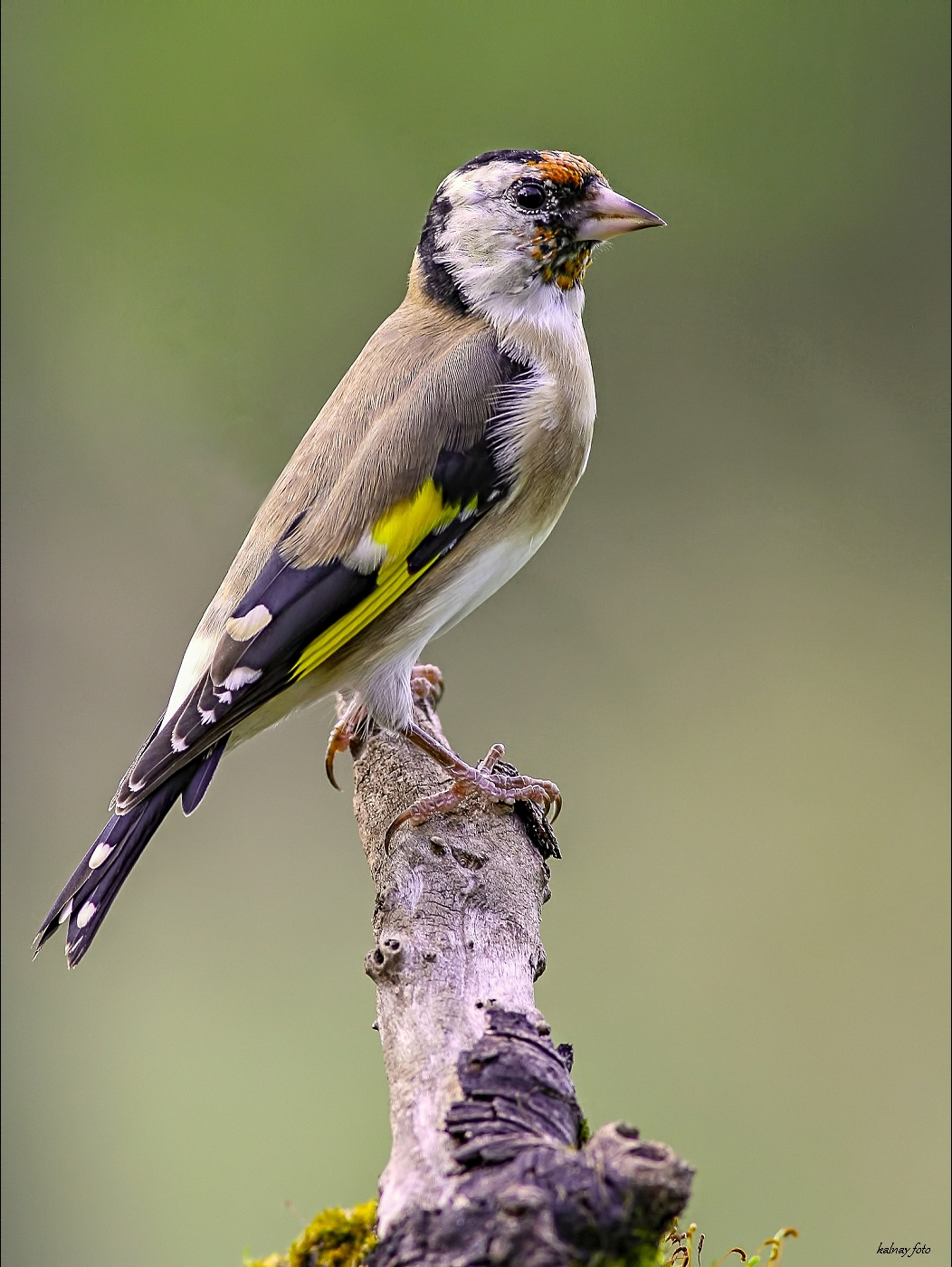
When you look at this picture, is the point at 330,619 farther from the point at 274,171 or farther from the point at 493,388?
the point at 274,171

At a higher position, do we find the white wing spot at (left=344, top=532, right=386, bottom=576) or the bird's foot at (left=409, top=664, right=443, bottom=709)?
the bird's foot at (left=409, top=664, right=443, bottom=709)

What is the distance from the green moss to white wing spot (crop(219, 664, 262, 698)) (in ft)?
3.56

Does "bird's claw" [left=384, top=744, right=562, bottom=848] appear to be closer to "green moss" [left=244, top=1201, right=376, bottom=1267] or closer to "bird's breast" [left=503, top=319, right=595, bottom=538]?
"bird's breast" [left=503, top=319, right=595, bottom=538]

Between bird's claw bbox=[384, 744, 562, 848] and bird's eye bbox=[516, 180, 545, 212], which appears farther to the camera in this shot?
bird's eye bbox=[516, 180, 545, 212]

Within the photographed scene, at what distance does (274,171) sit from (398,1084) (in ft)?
16.8

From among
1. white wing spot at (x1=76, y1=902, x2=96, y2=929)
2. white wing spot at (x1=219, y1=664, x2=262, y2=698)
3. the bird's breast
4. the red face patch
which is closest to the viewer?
white wing spot at (x1=76, y1=902, x2=96, y2=929)

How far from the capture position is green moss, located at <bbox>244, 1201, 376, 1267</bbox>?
164 centimetres

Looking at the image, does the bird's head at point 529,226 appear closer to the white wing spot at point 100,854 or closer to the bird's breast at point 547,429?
the bird's breast at point 547,429

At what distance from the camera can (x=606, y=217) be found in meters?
2.95

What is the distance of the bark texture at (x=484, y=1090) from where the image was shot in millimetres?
1375

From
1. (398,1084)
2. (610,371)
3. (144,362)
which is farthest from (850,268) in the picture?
(398,1084)

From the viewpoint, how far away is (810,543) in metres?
5.82

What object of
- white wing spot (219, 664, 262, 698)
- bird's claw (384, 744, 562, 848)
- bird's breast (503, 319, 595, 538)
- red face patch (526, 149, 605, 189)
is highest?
red face patch (526, 149, 605, 189)

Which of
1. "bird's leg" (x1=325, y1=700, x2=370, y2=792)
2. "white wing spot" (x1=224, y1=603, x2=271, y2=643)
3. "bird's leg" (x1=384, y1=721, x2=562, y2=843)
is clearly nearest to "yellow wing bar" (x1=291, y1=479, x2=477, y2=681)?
"white wing spot" (x1=224, y1=603, x2=271, y2=643)
